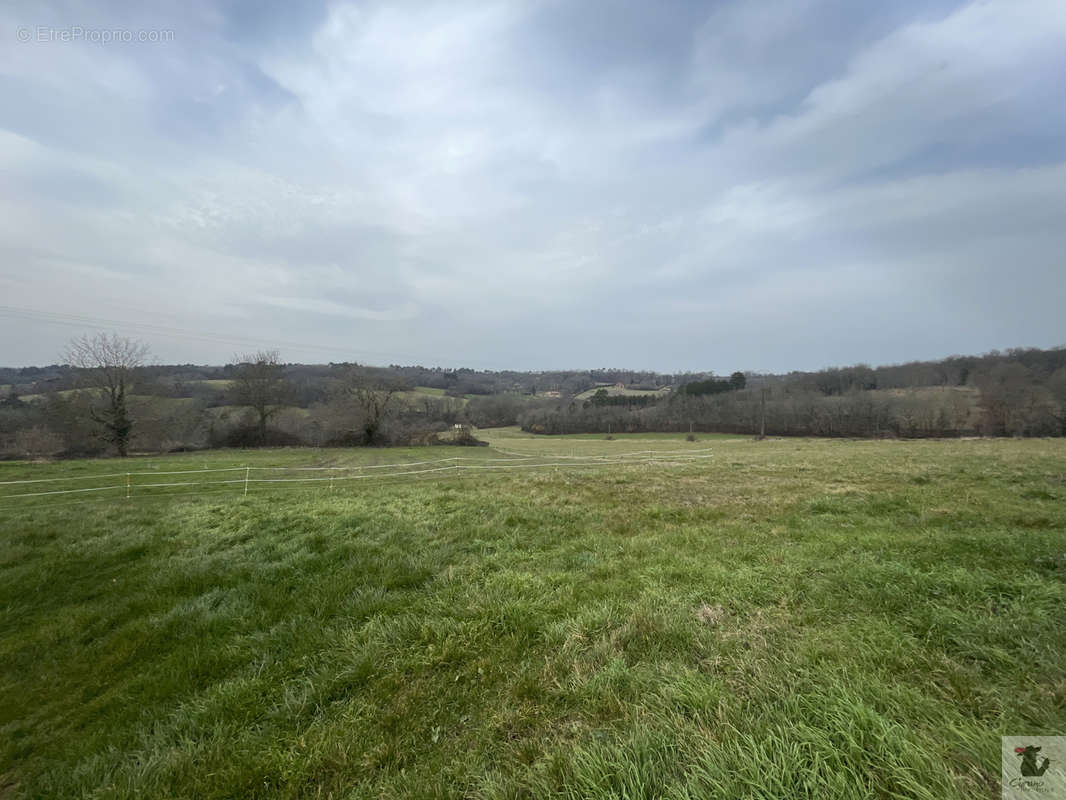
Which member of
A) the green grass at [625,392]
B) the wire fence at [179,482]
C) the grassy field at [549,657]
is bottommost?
the wire fence at [179,482]

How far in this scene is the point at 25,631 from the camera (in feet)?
18.6

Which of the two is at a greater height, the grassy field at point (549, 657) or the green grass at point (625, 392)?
the green grass at point (625, 392)

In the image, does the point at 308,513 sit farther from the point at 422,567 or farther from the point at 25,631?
the point at 422,567

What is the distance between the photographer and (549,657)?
11.2 feet

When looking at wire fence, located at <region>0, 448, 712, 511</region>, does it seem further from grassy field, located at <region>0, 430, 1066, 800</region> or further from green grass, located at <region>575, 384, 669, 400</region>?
green grass, located at <region>575, 384, 669, 400</region>

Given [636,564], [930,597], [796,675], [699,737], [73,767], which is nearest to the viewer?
[699,737]

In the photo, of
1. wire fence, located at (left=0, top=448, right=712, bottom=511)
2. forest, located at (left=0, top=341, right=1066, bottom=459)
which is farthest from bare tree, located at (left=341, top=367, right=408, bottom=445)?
wire fence, located at (left=0, top=448, right=712, bottom=511)

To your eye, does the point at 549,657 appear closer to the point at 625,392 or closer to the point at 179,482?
the point at 179,482

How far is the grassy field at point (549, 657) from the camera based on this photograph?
7.01 ft

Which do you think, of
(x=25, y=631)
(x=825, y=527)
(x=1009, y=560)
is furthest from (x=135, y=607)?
(x=1009, y=560)

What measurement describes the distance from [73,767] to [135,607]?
10.5 feet

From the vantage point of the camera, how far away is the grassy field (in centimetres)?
214

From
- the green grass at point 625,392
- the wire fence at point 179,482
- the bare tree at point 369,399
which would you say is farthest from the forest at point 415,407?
the wire fence at point 179,482

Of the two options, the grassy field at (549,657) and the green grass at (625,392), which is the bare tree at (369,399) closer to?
the grassy field at (549,657)
